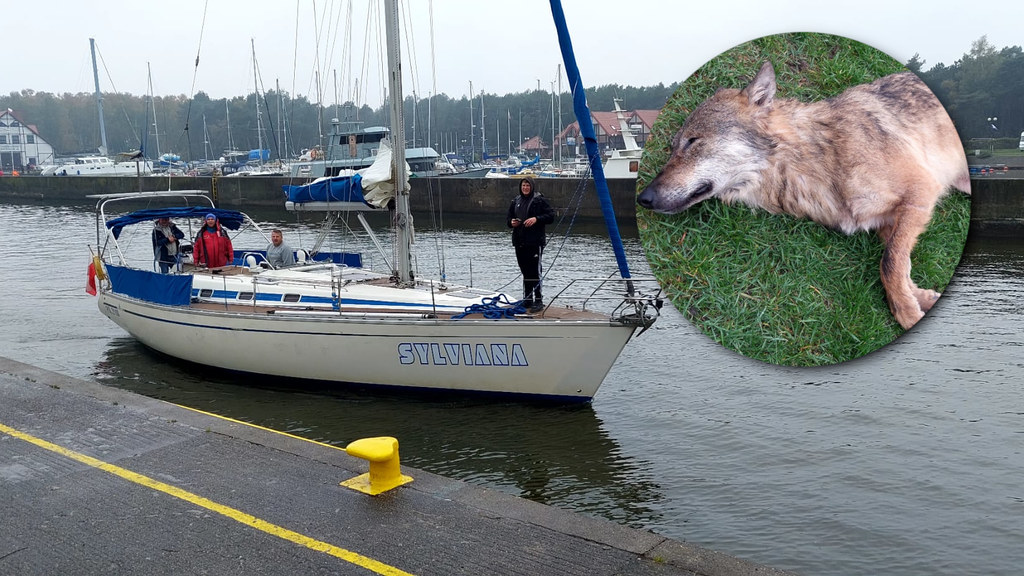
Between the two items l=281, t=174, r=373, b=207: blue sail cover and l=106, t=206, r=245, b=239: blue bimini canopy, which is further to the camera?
l=106, t=206, r=245, b=239: blue bimini canopy

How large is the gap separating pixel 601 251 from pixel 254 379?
58.2 feet

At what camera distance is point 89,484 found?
8438mm

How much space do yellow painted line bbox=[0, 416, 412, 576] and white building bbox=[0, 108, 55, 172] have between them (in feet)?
458

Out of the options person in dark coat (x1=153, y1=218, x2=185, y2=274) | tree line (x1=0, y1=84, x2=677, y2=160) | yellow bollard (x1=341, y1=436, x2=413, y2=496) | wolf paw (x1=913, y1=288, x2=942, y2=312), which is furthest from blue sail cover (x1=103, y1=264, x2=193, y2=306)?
tree line (x1=0, y1=84, x2=677, y2=160)

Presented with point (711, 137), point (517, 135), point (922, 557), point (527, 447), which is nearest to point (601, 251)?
point (527, 447)

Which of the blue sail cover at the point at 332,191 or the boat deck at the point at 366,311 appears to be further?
the blue sail cover at the point at 332,191

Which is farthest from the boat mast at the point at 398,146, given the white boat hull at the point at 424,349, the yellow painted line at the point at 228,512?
the yellow painted line at the point at 228,512

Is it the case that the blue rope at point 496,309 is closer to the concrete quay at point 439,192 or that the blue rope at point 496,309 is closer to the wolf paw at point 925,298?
the concrete quay at point 439,192

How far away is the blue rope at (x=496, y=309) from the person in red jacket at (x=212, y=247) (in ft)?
22.5

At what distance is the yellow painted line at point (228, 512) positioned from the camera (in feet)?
21.9

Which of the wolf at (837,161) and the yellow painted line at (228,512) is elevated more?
the wolf at (837,161)

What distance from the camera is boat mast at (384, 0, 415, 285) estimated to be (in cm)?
1438

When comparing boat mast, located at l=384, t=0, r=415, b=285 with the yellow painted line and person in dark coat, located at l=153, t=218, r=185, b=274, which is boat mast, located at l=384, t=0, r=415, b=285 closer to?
person in dark coat, located at l=153, t=218, r=185, b=274

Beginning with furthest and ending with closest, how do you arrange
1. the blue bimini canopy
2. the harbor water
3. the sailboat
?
the blue bimini canopy → the sailboat → the harbor water
